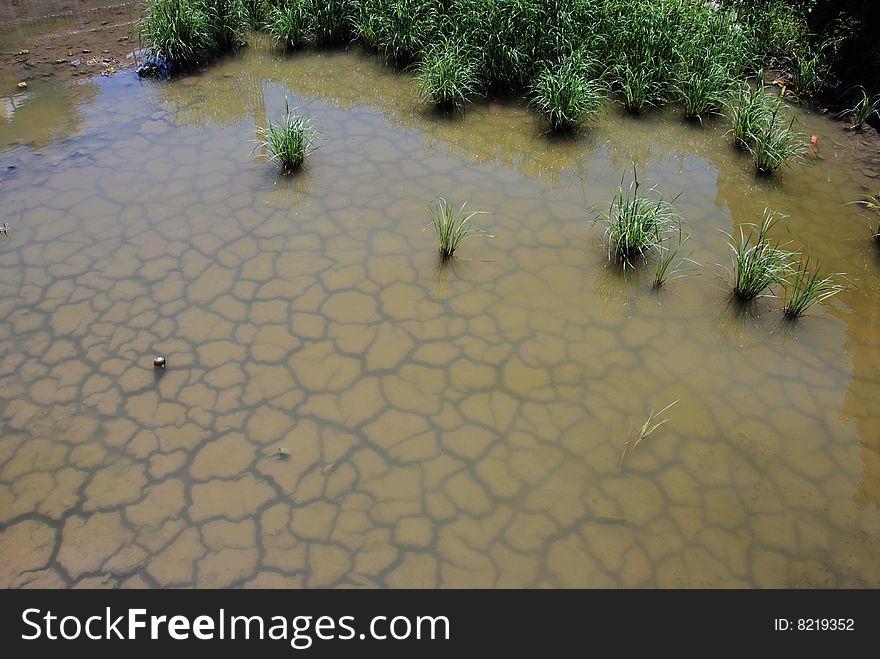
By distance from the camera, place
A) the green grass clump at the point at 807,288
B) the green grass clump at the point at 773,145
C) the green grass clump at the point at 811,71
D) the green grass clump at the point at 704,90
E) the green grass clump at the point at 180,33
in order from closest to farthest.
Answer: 1. the green grass clump at the point at 807,288
2. the green grass clump at the point at 773,145
3. the green grass clump at the point at 704,90
4. the green grass clump at the point at 811,71
5. the green grass clump at the point at 180,33

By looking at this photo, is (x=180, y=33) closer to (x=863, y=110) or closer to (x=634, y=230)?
(x=634, y=230)

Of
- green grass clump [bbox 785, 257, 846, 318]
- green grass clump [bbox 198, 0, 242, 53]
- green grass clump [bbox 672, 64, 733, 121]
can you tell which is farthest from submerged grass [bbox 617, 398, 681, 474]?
green grass clump [bbox 198, 0, 242, 53]

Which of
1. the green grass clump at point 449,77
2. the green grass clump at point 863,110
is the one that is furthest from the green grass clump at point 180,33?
the green grass clump at point 863,110

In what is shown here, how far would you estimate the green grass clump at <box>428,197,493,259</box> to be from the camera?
6160 millimetres

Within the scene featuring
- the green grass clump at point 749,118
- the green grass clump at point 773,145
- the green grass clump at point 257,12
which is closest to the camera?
the green grass clump at point 773,145

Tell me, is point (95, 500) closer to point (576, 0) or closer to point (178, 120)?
point (178, 120)

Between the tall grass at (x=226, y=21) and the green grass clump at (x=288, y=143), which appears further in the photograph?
the tall grass at (x=226, y=21)

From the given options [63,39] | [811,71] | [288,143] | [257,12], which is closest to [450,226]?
[288,143]

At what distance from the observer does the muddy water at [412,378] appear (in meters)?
4.14

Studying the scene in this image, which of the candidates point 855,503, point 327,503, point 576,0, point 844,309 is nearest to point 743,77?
point 576,0

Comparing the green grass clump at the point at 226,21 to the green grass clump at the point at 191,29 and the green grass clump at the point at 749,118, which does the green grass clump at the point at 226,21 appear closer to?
the green grass clump at the point at 191,29

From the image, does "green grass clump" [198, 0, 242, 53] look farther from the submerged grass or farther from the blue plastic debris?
the submerged grass

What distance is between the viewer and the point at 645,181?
7.22 metres

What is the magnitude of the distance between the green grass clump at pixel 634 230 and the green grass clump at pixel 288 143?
331cm
